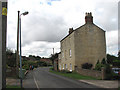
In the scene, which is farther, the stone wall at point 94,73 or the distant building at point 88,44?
the distant building at point 88,44

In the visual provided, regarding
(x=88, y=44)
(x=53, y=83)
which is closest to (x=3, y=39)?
(x=53, y=83)

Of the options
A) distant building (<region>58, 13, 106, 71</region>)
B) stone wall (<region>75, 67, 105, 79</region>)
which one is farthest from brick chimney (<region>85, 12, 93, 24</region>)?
stone wall (<region>75, 67, 105, 79</region>)

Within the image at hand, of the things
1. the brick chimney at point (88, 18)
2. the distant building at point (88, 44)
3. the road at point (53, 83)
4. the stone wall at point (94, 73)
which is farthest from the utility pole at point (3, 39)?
the brick chimney at point (88, 18)

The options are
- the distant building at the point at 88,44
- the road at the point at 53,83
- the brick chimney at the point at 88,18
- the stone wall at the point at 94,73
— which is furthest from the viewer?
the brick chimney at the point at 88,18

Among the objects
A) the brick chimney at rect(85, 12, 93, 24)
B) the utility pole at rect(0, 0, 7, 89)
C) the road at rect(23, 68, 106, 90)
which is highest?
the brick chimney at rect(85, 12, 93, 24)

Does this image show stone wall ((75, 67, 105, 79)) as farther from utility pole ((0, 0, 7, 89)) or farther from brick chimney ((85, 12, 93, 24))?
utility pole ((0, 0, 7, 89))

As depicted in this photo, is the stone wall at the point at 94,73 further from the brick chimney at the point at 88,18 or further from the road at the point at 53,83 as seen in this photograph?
the brick chimney at the point at 88,18

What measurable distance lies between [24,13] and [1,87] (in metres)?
8.90

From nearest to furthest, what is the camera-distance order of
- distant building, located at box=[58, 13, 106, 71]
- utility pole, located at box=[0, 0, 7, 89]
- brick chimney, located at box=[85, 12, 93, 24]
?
utility pole, located at box=[0, 0, 7, 89]
distant building, located at box=[58, 13, 106, 71]
brick chimney, located at box=[85, 12, 93, 24]

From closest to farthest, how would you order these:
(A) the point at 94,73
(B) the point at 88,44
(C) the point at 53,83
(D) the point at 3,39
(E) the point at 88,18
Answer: (D) the point at 3,39 → (C) the point at 53,83 → (A) the point at 94,73 → (E) the point at 88,18 → (B) the point at 88,44

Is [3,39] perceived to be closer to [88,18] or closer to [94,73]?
[94,73]

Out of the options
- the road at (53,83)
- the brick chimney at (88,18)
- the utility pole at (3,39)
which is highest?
the brick chimney at (88,18)

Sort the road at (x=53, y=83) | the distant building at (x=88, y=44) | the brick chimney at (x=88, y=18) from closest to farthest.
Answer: the road at (x=53, y=83) → the distant building at (x=88, y=44) → the brick chimney at (x=88, y=18)

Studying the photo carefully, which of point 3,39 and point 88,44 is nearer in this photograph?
point 3,39
